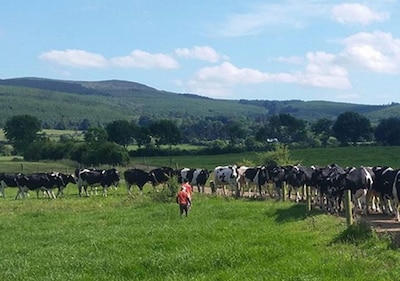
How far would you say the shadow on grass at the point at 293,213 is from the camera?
23981mm

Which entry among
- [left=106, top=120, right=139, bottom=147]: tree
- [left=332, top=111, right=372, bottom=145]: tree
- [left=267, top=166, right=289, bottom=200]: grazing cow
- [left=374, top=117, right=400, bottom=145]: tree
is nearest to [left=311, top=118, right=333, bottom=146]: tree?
[left=332, top=111, right=372, bottom=145]: tree

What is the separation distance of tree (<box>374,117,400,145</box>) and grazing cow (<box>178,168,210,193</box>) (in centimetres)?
7485

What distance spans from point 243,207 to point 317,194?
566 cm

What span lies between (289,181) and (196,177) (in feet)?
43.4

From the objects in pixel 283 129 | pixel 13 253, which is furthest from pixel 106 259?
pixel 283 129

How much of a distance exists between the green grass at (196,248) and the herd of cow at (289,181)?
1.99m

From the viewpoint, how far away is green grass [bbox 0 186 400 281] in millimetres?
14227

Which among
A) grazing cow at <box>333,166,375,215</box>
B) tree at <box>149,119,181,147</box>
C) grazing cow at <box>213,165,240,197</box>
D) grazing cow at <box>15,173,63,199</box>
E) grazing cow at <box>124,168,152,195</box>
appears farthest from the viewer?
tree at <box>149,119,181,147</box>

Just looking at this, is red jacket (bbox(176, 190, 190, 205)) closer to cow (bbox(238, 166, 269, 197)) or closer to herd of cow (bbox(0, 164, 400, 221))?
herd of cow (bbox(0, 164, 400, 221))

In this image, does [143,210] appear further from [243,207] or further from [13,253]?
[13,253]

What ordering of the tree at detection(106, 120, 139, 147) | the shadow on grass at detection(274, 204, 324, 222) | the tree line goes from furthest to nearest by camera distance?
the tree at detection(106, 120, 139, 147)
the tree line
the shadow on grass at detection(274, 204, 324, 222)

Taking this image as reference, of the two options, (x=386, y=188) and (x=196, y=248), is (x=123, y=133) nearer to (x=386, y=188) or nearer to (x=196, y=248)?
(x=386, y=188)

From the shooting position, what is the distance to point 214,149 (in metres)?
109

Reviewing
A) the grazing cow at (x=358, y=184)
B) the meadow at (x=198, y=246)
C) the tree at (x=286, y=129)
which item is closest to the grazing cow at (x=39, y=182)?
the meadow at (x=198, y=246)
